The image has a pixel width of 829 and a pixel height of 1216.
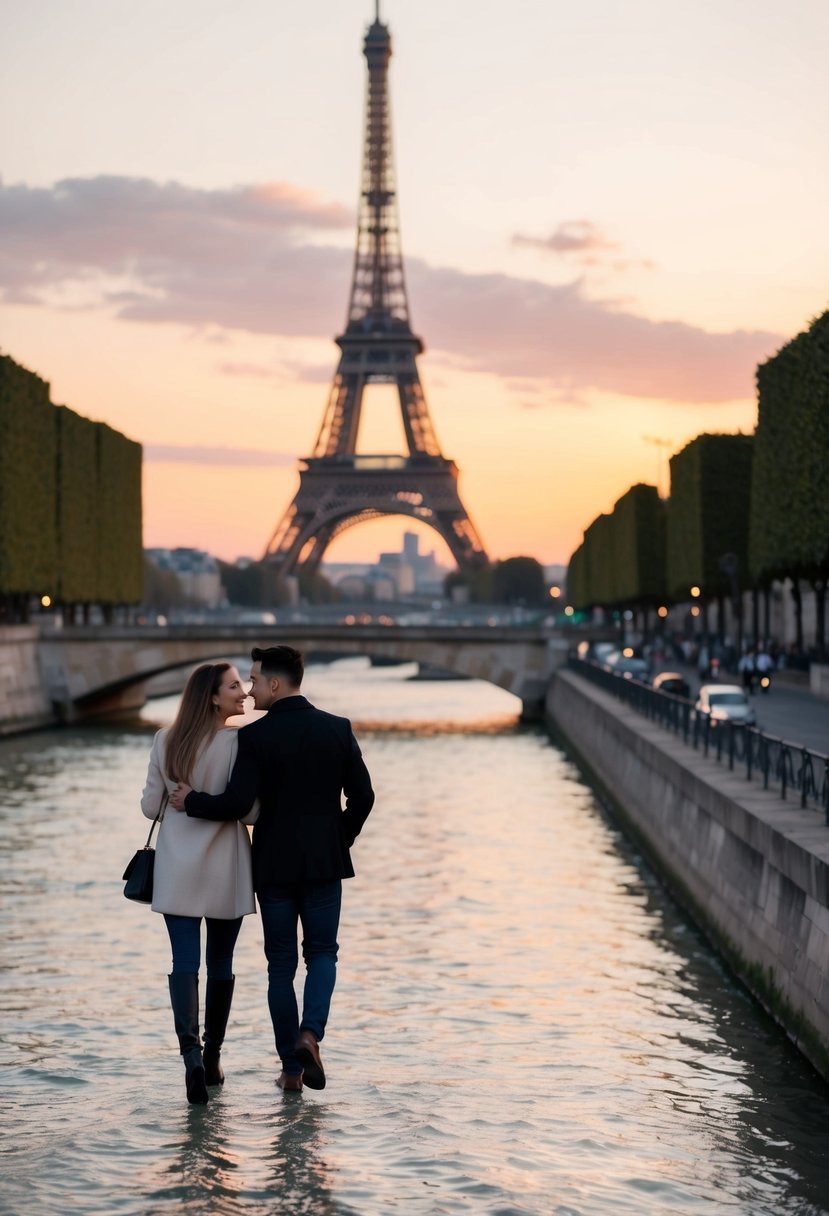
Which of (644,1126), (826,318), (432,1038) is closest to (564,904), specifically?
(432,1038)

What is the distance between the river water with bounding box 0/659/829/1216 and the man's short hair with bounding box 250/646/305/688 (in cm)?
228

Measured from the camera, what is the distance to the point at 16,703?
62.8 m

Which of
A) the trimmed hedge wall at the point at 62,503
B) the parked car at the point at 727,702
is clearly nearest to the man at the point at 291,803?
the parked car at the point at 727,702

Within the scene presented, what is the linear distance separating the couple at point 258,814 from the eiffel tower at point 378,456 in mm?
117054

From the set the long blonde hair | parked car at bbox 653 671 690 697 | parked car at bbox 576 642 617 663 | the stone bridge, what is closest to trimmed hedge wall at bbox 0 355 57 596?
the stone bridge

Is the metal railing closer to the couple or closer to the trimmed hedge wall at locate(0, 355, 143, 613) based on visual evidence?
the couple

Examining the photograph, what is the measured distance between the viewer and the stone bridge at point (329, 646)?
71.1 m

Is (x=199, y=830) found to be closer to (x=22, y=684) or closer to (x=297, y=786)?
(x=297, y=786)

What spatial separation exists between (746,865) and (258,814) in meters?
9.71

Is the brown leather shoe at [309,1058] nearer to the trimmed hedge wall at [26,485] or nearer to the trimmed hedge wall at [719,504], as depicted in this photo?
the trimmed hedge wall at [26,485]

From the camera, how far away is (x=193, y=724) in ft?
32.4

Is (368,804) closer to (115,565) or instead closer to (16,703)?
(16,703)

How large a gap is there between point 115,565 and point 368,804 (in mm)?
66334

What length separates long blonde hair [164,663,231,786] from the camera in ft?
32.3
